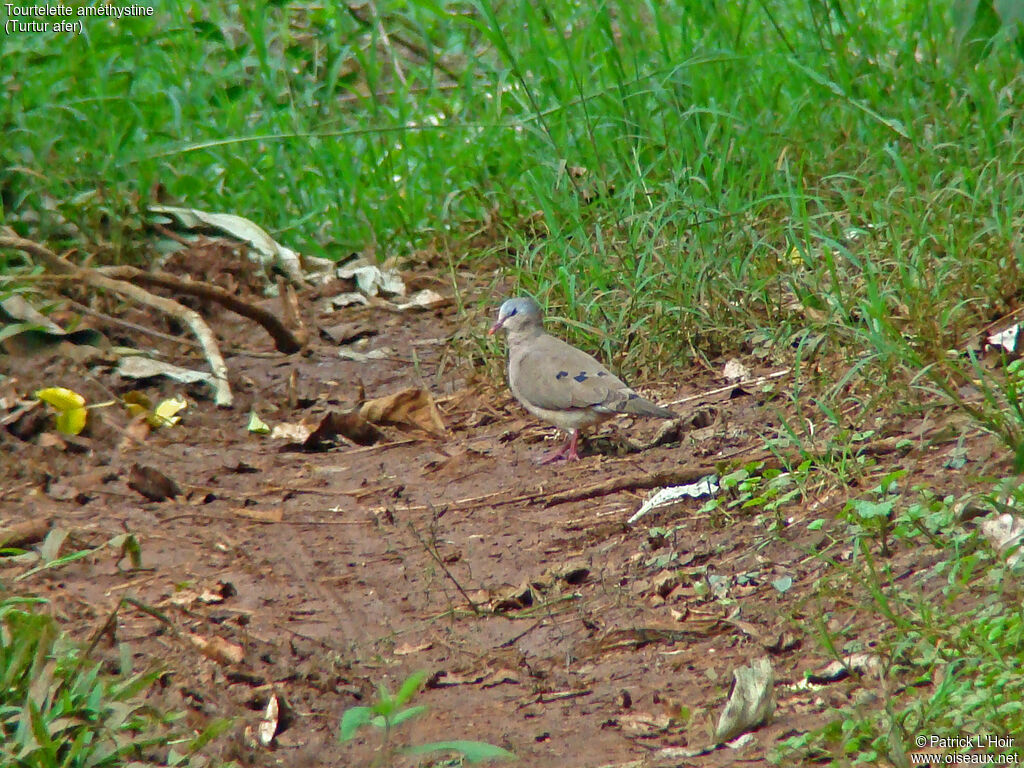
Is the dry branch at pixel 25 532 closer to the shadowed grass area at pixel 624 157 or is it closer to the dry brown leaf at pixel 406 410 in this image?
the dry brown leaf at pixel 406 410

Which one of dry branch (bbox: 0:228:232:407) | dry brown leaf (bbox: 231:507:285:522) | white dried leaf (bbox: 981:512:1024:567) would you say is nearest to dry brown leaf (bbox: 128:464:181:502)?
dry brown leaf (bbox: 231:507:285:522)

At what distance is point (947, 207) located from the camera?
17.3 ft

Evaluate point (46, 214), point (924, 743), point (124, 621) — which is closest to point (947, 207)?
point (924, 743)

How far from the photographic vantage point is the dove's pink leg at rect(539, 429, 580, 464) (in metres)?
5.26

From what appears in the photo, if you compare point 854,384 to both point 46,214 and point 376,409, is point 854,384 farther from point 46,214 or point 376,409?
point 46,214

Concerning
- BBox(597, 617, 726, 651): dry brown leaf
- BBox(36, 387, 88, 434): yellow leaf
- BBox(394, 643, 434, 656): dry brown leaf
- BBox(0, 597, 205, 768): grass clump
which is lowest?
BBox(394, 643, 434, 656): dry brown leaf

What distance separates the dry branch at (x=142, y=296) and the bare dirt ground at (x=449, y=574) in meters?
0.13

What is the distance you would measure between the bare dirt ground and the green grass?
0.26 metres

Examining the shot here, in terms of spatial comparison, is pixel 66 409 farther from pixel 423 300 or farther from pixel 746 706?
pixel 746 706

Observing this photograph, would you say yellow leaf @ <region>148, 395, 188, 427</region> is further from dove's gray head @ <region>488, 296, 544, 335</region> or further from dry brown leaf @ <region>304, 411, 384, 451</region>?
dove's gray head @ <region>488, 296, 544, 335</region>

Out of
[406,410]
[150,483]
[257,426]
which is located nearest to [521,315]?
[406,410]

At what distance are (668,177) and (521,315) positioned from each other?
3.59 ft

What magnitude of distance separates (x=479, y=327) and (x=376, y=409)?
793mm

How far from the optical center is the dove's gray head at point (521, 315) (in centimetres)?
579
